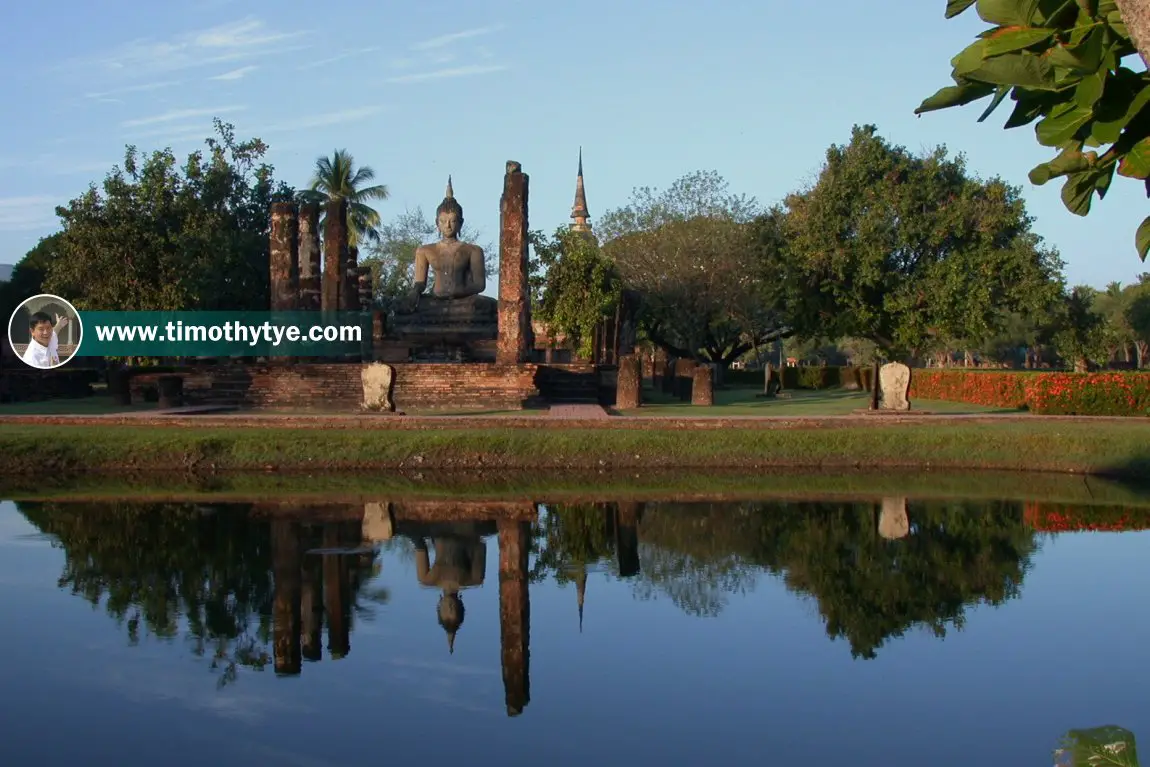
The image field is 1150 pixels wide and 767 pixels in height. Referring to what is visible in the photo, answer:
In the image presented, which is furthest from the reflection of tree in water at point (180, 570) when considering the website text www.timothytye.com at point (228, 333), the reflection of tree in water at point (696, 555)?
the website text www.timothytye.com at point (228, 333)

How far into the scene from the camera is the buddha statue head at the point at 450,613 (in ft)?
29.9

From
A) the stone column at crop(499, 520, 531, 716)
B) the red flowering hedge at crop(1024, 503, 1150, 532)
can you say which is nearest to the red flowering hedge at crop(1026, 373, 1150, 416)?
the red flowering hedge at crop(1024, 503, 1150, 532)

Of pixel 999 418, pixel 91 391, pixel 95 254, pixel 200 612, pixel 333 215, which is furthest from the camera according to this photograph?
pixel 91 391

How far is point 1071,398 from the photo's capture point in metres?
23.9

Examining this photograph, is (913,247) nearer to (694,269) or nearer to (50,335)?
(694,269)

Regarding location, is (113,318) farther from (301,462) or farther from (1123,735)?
(1123,735)

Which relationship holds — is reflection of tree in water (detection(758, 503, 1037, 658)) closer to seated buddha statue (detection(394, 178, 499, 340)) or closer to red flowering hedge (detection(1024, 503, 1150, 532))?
red flowering hedge (detection(1024, 503, 1150, 532))

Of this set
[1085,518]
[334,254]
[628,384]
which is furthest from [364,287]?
[1085,518]

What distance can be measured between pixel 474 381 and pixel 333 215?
26.2 feet

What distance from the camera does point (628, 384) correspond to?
26203mm

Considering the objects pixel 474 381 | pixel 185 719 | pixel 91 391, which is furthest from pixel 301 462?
pixel 91 391

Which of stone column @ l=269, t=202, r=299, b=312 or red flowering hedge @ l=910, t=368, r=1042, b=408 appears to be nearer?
red flowering hedge @ l=910, t=368, r=1042, b=408

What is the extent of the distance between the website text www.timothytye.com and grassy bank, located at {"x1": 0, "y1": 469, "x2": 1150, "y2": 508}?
1207 centimetres

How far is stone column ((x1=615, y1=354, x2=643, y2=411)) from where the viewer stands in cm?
2611
